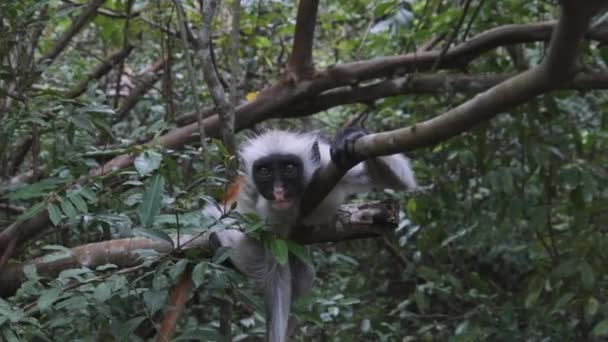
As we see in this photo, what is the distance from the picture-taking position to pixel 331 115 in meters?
6.95

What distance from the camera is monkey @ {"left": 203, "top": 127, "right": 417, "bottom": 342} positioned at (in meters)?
3.51

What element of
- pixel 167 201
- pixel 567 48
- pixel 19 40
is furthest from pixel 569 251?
pixel 19 40

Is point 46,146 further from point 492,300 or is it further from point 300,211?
point 492,300

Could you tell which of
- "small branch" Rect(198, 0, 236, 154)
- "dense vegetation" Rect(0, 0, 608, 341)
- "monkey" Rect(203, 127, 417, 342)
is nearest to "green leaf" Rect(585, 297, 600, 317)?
"dense vegetation" Rect(0, 0, 608, 341)

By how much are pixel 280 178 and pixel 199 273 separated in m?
0.93

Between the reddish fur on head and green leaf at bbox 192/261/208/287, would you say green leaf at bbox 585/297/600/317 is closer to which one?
the reddish fur on head

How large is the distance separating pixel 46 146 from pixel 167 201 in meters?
2.74

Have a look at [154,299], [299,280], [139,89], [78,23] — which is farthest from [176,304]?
[139,89]

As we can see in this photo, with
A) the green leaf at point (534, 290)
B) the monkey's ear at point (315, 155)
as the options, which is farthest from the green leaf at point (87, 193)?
the green leaf at point (534, 290)

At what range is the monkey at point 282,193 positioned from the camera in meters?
3.51

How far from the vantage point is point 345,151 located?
2676mm

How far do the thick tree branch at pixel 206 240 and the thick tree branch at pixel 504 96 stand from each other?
0.77 metres

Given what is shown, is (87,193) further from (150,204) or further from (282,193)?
(282,193)

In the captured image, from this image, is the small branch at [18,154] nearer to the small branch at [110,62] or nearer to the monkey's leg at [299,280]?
the small branch at [110,62]
